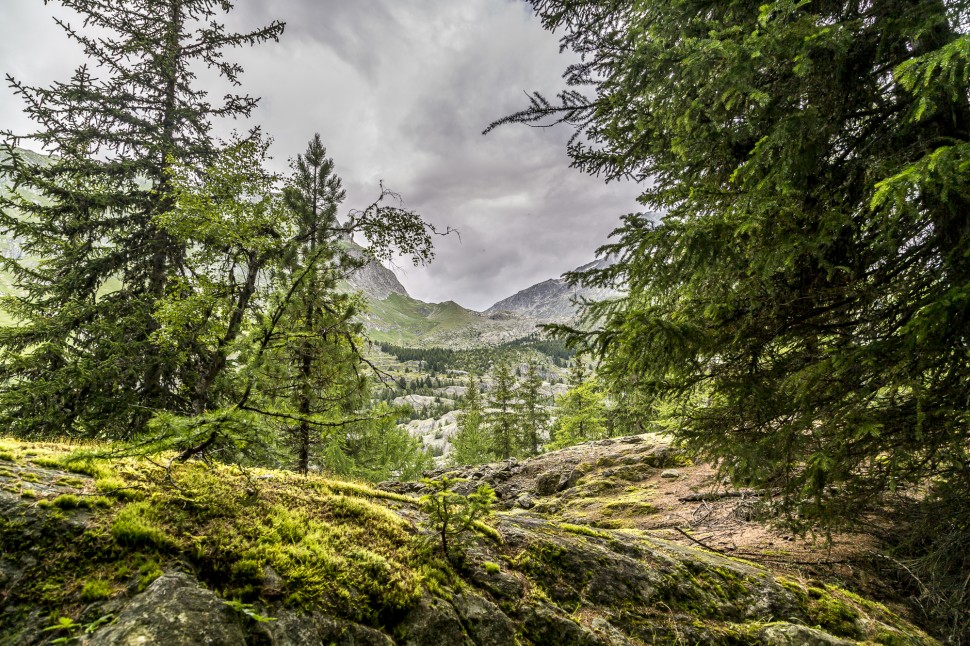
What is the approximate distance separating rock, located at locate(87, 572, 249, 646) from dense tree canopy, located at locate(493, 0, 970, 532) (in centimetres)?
424

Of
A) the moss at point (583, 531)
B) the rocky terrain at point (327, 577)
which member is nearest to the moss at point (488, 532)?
the rocky terrain at point (327, 577)

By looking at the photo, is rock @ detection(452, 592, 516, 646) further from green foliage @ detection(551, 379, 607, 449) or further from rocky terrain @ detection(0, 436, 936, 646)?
green foliage @ detection(551, 379, 607, 449)

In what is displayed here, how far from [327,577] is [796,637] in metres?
4.35

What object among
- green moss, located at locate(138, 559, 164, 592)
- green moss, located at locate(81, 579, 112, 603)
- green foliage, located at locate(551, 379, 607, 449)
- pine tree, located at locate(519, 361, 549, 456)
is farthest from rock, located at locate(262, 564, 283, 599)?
pine tree, located at locate(519, 361, 549, 456)

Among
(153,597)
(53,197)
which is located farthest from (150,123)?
(153,597)

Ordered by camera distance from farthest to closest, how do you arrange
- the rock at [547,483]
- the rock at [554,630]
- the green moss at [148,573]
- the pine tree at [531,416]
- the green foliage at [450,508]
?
the pine tree at [531,416] → the rock at [547,483] → the green foliage at [450,508] → the rock at [554,630] → the green moss at [148,573]

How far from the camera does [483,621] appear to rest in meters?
3.09

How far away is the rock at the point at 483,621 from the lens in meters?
2.98

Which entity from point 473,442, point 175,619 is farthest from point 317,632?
point 473,442

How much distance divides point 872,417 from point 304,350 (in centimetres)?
1269

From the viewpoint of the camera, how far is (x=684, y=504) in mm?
9383

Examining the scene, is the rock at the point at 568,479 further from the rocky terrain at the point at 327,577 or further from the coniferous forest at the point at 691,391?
the rocky terrain at the point at 327,577

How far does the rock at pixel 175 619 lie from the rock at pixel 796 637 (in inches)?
180

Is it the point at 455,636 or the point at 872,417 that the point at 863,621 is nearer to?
the point at 872,417
